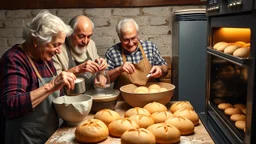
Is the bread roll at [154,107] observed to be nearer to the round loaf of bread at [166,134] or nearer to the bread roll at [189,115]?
the bread roll at [189,115]

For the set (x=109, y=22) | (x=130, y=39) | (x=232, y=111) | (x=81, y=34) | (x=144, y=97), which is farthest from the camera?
(x=109, y=22)

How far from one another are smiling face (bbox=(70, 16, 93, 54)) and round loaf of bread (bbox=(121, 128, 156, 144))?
1.16 metres

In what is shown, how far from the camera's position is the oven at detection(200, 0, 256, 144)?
92cm

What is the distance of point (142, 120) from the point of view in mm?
1255

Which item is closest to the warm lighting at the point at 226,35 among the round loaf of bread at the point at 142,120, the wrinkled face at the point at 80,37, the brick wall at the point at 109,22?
the round loaf of bread at the point at 142,120

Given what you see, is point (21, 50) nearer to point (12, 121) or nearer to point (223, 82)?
point (12, 121)

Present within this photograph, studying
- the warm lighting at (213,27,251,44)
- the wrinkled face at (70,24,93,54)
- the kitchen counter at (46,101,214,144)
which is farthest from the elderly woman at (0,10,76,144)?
the warm lighting at (213,27,251,44)

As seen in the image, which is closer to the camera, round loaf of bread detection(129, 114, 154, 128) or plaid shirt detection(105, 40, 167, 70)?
round loaf of bread detection(129, 114, 154, 128)

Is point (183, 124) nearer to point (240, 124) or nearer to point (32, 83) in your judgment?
point (240, 124)

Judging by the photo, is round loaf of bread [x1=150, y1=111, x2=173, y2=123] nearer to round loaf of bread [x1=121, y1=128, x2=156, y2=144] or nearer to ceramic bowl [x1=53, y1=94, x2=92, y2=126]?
round loaf of bread [x1=121, y1=128, x2=156, y2=144]

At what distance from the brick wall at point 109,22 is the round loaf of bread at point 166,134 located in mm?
1690

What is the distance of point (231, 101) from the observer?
4.53ft

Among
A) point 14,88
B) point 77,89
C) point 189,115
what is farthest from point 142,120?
point 14,88

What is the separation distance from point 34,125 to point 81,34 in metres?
0.90
